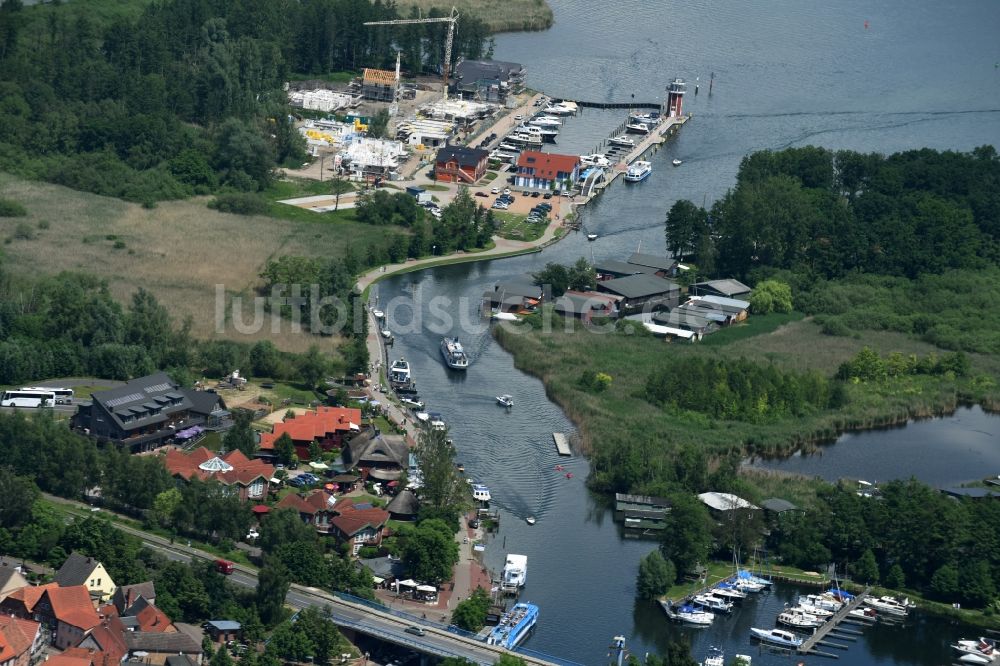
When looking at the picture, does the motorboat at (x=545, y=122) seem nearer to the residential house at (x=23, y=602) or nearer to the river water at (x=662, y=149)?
the river water at (x=662, y=149)

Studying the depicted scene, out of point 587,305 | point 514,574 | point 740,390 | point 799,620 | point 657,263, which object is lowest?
point 799,620

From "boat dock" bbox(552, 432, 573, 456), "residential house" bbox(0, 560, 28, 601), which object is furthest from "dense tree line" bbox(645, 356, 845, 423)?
"residential house" bbox(0, 560, 28, 601)

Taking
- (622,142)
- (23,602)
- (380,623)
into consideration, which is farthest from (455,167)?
(23,602)

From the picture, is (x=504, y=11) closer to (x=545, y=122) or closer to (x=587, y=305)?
(x=545, y=122)

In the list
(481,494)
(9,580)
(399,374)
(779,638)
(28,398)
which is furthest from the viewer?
(399,374)

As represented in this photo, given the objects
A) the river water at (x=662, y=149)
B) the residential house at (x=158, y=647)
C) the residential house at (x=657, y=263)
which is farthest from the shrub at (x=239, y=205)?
the residential house at (x=158, y=647)

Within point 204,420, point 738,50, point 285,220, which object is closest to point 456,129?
point 285,220
